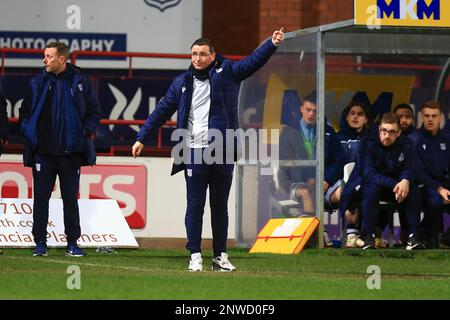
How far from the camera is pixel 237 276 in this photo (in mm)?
12812

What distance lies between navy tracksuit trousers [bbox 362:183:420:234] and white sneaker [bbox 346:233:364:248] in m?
0.20

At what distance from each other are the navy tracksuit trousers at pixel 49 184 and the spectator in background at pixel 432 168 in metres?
4.43

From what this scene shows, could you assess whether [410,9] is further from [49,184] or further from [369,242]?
[49,184]

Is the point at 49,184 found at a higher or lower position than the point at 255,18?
lower

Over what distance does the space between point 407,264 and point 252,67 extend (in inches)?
123

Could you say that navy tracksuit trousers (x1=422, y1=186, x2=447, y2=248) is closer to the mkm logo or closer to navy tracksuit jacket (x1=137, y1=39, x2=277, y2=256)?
the mkm logo

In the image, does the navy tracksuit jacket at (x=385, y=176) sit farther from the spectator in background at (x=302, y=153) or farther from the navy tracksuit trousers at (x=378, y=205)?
the spectator in background at (x=302, y=153)

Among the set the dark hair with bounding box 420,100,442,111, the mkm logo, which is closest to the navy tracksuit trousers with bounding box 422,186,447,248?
the dark hair with bounding box 420,100,442,111

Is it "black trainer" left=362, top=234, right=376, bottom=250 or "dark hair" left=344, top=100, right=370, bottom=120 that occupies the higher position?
"dark hair" left=344, top=100, right=370, bottom=120

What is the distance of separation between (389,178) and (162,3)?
7.59 metres

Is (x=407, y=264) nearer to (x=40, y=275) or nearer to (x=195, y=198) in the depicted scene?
(x=195, y=198)

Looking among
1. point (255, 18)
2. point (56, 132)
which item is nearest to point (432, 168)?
point (56, 132)

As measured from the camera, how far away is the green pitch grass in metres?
11.1

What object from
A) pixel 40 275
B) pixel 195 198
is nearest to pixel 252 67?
pixel 195 198
